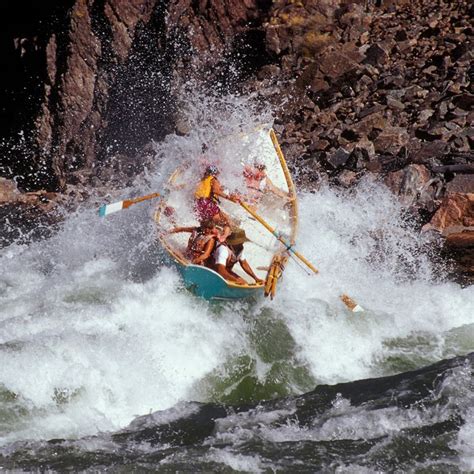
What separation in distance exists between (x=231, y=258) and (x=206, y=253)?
328 mm

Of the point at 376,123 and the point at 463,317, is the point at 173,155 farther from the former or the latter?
the point at 463,317

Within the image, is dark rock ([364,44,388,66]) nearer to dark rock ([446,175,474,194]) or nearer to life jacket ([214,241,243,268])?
dark rock ([446,175,474,194])

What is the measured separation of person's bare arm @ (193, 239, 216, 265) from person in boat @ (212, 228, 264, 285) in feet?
0.18

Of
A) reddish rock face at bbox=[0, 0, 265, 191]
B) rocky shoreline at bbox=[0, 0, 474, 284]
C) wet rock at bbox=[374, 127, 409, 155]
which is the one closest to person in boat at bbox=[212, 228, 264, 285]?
rocky shoreline at bbox=[0, 0, 474, 284]

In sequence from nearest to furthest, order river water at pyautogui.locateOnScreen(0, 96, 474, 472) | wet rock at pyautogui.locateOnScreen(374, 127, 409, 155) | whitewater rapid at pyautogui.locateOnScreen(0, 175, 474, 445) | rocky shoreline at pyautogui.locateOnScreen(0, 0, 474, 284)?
river water at pyautogui.locateOnScreen(0, 96, 474, 472) → whitewater rapid at pyautogui.locateOnScreen(0, 175, 474, 445) → wet rock at pyautogui.locateOnScreen(374, 127, 409, 155) → rocky shoreline at pyautogui.locateOnScreen(0, 0, 474, 284)

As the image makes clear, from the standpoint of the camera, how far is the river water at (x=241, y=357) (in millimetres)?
4676

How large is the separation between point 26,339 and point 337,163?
5.30 metres

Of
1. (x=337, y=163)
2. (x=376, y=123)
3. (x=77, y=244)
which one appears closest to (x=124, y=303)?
(x=77, y=244)

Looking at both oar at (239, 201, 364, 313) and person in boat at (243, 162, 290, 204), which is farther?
person in boat at (243, 162, 290, 204)

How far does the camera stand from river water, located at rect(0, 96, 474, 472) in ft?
15.3

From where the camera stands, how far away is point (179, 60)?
431 inches

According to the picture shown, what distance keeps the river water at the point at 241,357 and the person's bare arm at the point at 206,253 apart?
12.5 inches

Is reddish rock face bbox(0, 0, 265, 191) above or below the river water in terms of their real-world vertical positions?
above

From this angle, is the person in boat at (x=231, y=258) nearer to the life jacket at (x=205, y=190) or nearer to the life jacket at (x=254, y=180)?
the life jacket at (x=205, y=190)
